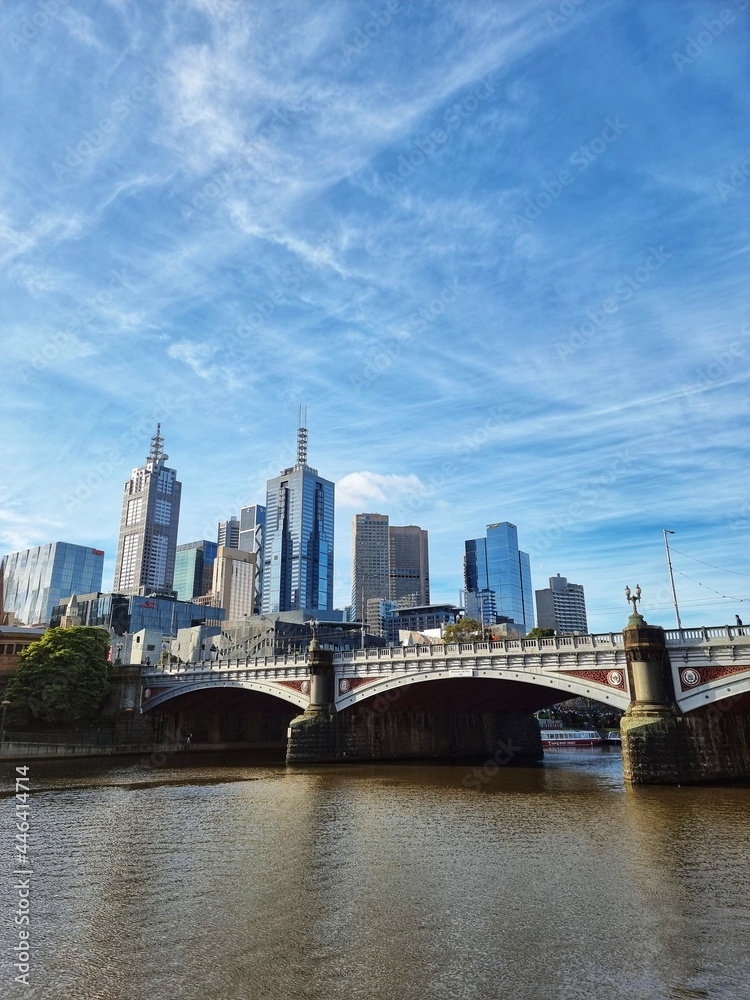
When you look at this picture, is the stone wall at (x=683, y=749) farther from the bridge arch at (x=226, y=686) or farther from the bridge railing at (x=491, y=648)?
the bridge arch at (x=226, y=686)

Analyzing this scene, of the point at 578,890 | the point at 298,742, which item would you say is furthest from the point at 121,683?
the point at 578,890

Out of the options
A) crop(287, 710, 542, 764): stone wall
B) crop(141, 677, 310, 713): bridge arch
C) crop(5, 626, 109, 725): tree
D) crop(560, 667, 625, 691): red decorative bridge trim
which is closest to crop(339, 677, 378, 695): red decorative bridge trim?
crop(287, 710, 542, 764): stone wall

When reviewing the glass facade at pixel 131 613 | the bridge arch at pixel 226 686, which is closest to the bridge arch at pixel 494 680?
the bridge arch at pixel 226 686

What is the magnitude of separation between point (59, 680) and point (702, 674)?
61.0 m

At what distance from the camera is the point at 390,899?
18781 millimetres

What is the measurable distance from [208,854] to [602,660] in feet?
109

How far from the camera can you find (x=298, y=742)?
2482 inches

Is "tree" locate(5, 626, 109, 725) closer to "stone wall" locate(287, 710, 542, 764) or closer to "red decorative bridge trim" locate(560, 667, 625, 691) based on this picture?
"stone wall" locate(287, 710, 542, 764)

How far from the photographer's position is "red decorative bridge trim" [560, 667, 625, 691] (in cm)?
4797

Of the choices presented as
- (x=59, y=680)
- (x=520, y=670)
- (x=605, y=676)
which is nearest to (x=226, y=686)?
(x=59, y=680)

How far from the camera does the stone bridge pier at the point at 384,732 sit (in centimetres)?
6338

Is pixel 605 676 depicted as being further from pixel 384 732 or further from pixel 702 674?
pixel 384 732

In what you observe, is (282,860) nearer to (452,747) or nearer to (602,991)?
(602,991)

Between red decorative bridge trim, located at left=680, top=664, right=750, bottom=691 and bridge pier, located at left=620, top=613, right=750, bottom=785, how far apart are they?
0.86 metres
